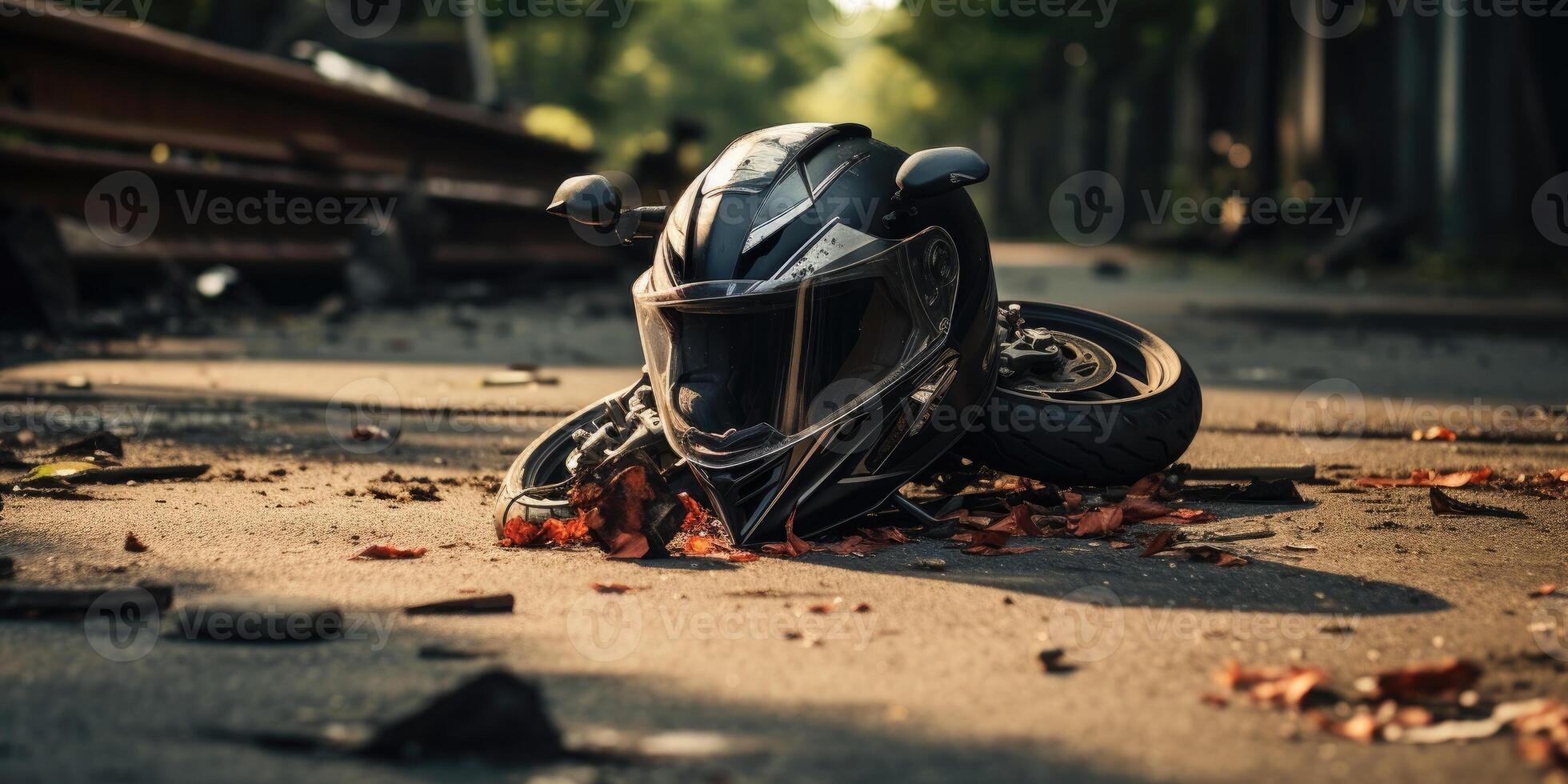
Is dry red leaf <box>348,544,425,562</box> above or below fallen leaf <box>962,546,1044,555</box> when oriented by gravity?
above

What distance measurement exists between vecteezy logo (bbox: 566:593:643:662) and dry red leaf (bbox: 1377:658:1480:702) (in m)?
1.52

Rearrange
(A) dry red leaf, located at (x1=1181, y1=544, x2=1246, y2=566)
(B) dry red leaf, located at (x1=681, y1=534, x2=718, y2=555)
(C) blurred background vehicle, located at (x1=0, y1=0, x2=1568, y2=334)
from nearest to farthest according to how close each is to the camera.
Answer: (A) dry red leaf, located at (x1=1181, y1=544, x2=1246, y2=566) < (B) dry red leaf, located at (x1=681, y1=534, x2=718, y2=555) < (C) blurred background vehicle, located at (x1=0, y1=0, x2=1568, y2=334)

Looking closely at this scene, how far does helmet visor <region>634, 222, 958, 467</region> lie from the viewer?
4.62 metres

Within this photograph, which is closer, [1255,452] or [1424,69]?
[1255,452]

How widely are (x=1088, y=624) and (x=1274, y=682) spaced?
23.4 inches

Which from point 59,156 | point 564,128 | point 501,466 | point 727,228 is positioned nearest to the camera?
point 727,228

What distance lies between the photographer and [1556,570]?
14.3 ft

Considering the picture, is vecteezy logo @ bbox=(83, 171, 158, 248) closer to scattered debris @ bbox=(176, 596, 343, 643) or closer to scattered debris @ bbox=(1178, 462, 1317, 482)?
scattered debris @ bbox=(1178, 462, 1317, 482)

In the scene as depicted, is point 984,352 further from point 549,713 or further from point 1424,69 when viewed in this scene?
point 1424,69

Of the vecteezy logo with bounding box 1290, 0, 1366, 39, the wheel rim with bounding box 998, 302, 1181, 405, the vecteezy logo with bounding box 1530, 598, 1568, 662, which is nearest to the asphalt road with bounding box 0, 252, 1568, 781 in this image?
the vecteezy logo with bounding box 1530, 598, 1568, 662

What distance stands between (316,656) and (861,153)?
7.94ft

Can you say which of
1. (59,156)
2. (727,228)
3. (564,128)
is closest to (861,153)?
(727,228)
